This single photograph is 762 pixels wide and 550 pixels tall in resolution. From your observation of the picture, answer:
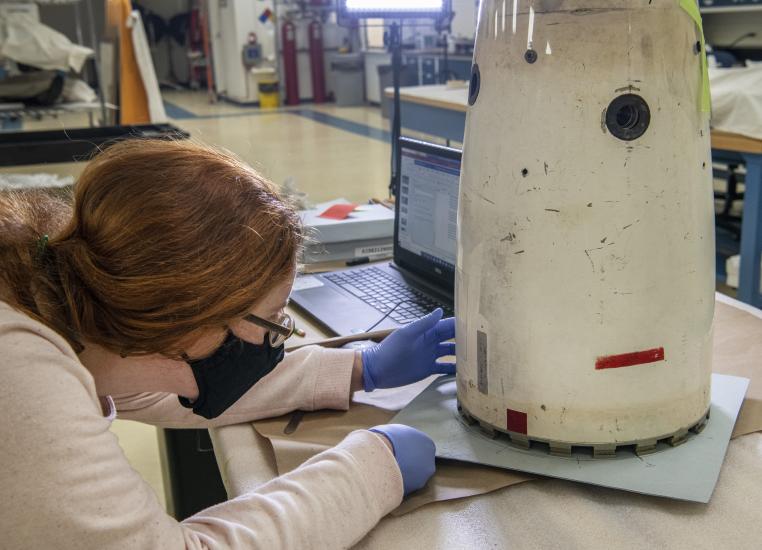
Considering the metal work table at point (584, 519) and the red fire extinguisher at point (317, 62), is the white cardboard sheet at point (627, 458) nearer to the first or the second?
the metal work table at point (584, 519)

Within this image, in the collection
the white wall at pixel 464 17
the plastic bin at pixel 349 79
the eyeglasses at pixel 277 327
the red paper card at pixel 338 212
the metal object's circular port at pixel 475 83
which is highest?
the white wall at pixel 464 17

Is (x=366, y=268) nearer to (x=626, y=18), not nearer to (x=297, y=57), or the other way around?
(x=626, y=18)

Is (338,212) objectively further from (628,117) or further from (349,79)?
(349,79)

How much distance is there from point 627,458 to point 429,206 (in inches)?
26.6

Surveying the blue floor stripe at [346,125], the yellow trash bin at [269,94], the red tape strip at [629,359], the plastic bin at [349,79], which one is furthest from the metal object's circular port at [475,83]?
the yellow trash bin at [269,94]

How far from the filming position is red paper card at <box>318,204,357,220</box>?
1.64 metres

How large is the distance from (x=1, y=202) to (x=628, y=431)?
66cm

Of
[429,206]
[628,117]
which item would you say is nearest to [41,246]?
[628,117]

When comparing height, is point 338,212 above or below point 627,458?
above

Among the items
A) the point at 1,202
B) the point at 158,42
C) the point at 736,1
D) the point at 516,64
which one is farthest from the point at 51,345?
the point at 158,42

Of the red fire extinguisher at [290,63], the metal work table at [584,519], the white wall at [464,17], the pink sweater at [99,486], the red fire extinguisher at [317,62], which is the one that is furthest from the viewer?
the red fire extinguisher at [317,62]

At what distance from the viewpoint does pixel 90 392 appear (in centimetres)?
64

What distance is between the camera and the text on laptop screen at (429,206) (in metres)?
1.26

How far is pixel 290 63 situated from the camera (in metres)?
9.41
